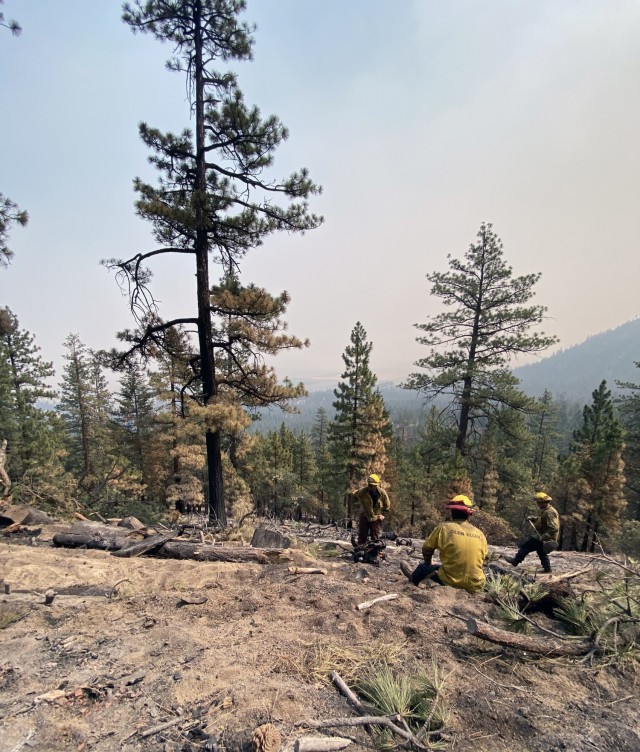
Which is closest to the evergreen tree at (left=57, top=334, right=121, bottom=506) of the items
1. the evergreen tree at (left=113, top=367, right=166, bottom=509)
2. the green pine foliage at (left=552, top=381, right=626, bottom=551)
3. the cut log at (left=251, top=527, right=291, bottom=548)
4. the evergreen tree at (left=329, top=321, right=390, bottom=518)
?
the evergreen tree at (left=113, top=367, right=166, bottom=509)

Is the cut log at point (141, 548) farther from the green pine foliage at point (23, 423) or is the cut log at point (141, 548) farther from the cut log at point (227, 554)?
the green pine foliage at point (23, 423)

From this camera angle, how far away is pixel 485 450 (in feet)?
83.0

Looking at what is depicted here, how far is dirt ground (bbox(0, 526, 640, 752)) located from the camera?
2545 millimetres

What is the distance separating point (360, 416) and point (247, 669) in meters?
21.3

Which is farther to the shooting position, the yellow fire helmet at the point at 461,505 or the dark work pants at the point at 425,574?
the dark work pants at the point at 425,574

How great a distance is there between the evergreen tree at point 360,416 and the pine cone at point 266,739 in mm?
21490

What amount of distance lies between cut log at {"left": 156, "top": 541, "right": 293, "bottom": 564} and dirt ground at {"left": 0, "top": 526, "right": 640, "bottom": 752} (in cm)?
115

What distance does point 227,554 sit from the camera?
21.4ft

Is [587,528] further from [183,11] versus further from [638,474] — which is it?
[183,11]

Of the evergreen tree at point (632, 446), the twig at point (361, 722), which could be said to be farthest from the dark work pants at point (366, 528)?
the evergreen tree at point (632, 446)

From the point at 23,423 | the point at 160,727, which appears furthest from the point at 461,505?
the point at 23,423

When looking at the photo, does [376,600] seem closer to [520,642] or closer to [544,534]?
[520,642]

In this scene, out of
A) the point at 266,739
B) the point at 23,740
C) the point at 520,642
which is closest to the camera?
the point at 266,739

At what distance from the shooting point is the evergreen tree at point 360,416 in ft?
77.9
